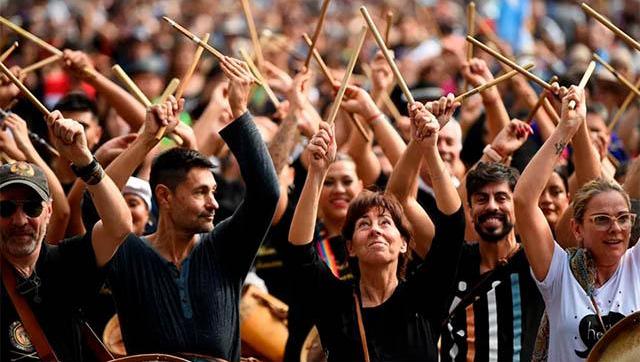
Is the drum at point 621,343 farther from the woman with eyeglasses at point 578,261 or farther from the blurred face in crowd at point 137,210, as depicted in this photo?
the blurred face in crowd at point 137,210

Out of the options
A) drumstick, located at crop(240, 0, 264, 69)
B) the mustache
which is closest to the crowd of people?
the mustache

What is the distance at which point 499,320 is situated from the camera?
27.0 ft

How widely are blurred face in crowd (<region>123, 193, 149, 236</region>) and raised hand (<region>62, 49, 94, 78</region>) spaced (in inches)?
43.5

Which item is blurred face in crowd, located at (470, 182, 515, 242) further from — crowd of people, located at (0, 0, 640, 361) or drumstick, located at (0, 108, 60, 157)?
drumstick, located at (0, 108, 60, 157)

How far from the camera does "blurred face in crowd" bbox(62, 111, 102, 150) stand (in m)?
10.1

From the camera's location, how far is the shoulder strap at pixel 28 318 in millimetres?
7488

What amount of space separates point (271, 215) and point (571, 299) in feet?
4.40

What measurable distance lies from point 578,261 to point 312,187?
3.94ft

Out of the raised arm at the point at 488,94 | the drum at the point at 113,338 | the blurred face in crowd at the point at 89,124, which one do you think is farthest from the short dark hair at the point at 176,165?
the raised arm at the point at 488,94

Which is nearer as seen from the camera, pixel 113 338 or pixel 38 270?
pixel 38 270

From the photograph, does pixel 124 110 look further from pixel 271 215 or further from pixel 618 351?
pixel 618 351

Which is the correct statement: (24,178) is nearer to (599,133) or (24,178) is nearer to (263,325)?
(263,325)

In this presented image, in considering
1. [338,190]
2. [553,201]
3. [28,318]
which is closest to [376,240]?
[28,318]

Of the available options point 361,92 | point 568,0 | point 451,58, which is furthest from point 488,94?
point 568,0
